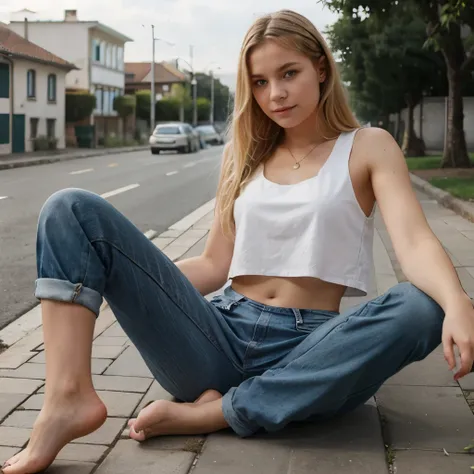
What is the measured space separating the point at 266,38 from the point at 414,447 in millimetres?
1410

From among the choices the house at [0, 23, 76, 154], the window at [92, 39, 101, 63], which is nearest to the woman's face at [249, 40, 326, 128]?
the house at [0, 23, 76, 154]

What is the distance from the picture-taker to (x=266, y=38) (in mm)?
2857

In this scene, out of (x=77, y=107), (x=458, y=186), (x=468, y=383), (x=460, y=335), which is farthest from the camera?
(x=77, y=107)

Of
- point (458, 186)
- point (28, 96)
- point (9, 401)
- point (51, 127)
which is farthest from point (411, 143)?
point (9, 401)

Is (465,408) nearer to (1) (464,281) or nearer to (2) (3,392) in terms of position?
(2) (3,392)

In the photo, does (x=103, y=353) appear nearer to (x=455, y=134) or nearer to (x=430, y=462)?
(x=430, y=462)

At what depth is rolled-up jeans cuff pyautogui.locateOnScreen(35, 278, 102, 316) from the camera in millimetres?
2506

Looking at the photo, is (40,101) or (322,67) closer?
(322,67)

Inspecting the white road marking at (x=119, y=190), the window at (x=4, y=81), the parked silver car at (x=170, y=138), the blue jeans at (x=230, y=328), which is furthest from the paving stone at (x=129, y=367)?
the parked silver car at (x=170, y=138)

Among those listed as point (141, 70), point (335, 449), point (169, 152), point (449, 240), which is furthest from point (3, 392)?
point (141, 70)

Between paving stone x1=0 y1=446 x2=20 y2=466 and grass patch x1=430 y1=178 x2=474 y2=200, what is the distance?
1114 centimetres

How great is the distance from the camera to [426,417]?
3098mm

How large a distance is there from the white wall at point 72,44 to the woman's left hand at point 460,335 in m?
58.9

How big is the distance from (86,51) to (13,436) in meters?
59.6
